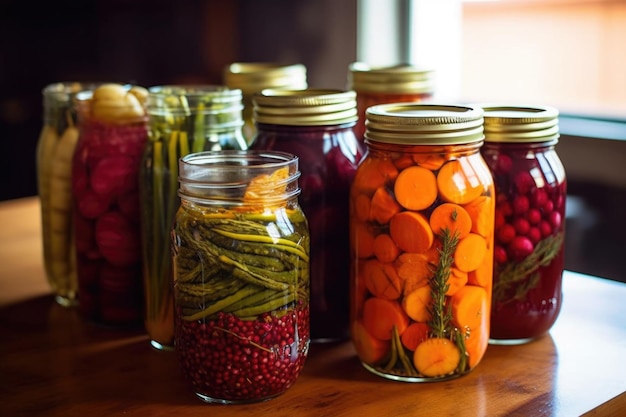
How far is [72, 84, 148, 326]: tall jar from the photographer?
0.94 meters

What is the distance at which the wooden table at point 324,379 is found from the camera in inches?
30.4

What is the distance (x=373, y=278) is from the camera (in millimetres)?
815

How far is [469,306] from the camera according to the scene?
817mm

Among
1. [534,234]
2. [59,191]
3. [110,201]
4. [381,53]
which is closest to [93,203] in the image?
[110,201]

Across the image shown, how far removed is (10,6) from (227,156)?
52.5 inches

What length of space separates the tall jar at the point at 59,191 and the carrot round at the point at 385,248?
1.37ft

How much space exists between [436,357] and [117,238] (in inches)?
14.4

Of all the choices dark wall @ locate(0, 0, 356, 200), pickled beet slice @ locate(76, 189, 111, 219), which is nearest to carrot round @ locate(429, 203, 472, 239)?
pickled beet slice @ locate(76, 189, 111, 219)

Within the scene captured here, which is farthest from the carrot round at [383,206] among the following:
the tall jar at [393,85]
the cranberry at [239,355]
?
the tall jar at [393,85]

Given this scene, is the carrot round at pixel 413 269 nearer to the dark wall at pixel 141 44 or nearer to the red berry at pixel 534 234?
the red berry at pixel 534 234

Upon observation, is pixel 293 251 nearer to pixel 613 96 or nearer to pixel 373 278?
pixel 373 278

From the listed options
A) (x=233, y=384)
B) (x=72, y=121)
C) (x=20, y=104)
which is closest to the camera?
(x=233, y=384)

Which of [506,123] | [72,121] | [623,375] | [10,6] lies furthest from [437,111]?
[10,6]

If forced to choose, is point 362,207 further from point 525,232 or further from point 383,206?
point 525,232
